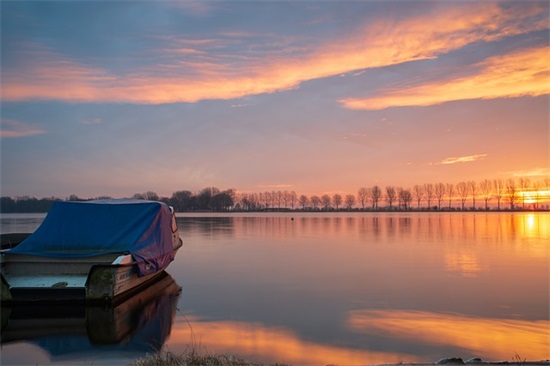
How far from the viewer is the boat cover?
10.9 metres

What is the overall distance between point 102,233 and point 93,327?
370 centimetres

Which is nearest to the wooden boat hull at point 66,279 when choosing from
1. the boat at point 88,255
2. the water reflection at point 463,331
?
the boat at point 88,255

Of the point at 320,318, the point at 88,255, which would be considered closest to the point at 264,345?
the point at 320,318

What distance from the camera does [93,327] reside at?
327 inches

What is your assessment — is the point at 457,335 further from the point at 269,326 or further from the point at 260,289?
the point at 260,289

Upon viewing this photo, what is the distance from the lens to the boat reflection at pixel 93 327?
23.4 feet

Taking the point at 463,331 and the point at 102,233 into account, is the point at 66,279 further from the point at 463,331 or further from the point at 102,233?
the point at 463,331

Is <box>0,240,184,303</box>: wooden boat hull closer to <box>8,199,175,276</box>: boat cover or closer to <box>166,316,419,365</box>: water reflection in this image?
<box>8,199,175,276</box>: boat cover

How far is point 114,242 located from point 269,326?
514cm

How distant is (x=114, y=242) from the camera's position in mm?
11219

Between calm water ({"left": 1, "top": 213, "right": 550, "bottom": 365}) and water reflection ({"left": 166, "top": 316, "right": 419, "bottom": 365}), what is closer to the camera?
water reflection ({"left": 166, "top": 316, "right": 419, "bottom": 365})

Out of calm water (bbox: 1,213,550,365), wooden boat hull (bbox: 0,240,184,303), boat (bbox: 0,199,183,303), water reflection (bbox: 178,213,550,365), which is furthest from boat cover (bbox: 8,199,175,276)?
water reflection (bbox: 178,213,550,365)

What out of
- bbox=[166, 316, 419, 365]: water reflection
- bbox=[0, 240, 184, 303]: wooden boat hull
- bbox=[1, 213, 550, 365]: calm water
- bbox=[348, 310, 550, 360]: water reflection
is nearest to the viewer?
bbox=[166, 316, 419, 365]: water reflection

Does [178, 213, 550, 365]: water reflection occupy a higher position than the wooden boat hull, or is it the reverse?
the wooden boat hull
